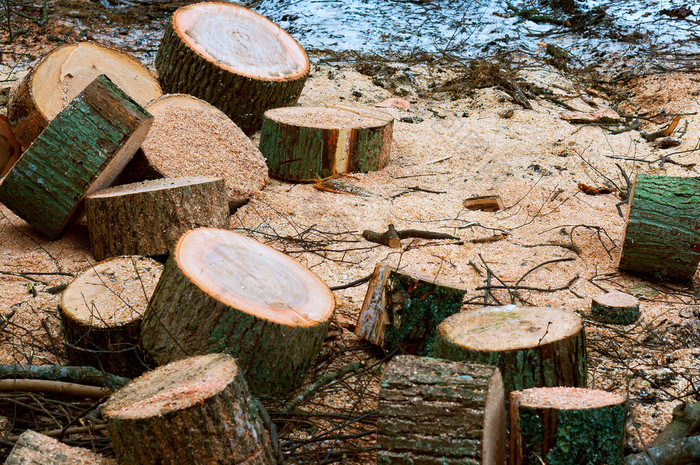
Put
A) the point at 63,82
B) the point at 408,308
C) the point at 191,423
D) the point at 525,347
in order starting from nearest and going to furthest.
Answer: the point at 191,423 → the point at 525,347 → the point at 408,308 → the point at 63,82

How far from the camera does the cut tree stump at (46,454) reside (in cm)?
175

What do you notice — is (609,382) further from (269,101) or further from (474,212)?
(269,101)

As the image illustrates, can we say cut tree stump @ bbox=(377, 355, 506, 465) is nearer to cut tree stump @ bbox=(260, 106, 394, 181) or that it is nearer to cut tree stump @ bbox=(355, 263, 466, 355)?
cut tree stump @ bbox=(355, 263, 466, 355)

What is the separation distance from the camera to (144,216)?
3088mm

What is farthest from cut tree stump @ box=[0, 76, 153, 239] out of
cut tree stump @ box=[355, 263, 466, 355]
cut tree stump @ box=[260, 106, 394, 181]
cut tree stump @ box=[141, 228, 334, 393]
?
cut tree stump @ box=[355, 263, 466, 355]

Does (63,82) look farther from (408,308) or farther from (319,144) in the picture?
(408,308)

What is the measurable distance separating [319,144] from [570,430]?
123 inches

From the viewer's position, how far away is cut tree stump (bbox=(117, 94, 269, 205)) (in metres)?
3.76

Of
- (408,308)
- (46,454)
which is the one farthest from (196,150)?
(46,454)

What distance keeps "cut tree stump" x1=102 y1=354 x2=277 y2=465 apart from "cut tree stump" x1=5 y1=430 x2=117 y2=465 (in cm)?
12

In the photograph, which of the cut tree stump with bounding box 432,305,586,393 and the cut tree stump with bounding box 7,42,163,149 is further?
the cut tree stump with bounding box 7,42,163,149

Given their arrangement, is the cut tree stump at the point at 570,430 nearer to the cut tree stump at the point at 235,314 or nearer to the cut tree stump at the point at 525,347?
the cut tree stump at the point at 525,347

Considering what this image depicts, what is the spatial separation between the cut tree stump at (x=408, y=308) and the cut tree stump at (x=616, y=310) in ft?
2.60

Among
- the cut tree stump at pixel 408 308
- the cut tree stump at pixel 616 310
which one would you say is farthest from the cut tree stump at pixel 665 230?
the cut tree stump at pixel 408 308
